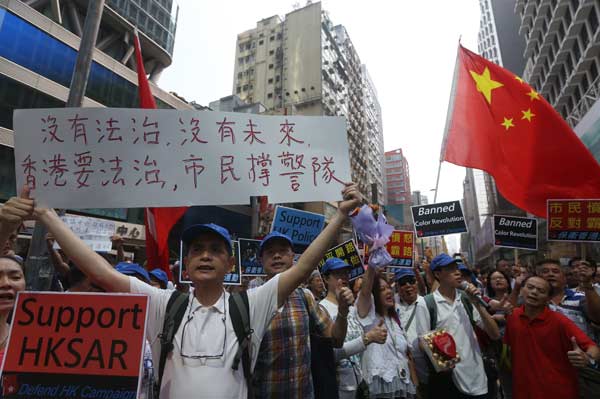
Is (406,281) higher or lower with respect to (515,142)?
lower

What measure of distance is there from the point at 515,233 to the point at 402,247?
2261 mm

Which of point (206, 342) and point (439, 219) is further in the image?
point (439, 219)

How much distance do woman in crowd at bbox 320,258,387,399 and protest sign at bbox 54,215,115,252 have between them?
15.7ft

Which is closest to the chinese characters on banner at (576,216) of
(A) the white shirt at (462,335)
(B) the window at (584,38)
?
(A) the white shirt at (462,335)

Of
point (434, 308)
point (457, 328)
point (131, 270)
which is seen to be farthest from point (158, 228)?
point (457, 328)

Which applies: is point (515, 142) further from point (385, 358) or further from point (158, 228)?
point (158, 228)

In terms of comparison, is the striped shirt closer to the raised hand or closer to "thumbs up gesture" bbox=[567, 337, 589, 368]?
the raised hand

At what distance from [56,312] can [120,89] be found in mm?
22219

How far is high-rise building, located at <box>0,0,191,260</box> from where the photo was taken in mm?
15430

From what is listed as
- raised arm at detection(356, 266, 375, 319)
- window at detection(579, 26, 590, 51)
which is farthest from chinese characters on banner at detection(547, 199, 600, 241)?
window at detection(579, 26, 590, 51)

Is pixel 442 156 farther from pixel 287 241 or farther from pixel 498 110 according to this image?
pixel 287 241

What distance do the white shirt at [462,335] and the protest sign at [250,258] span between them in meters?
3.28

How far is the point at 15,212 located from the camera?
1.86 m

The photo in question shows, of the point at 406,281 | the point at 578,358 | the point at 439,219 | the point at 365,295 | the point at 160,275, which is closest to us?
the point at 578,358
